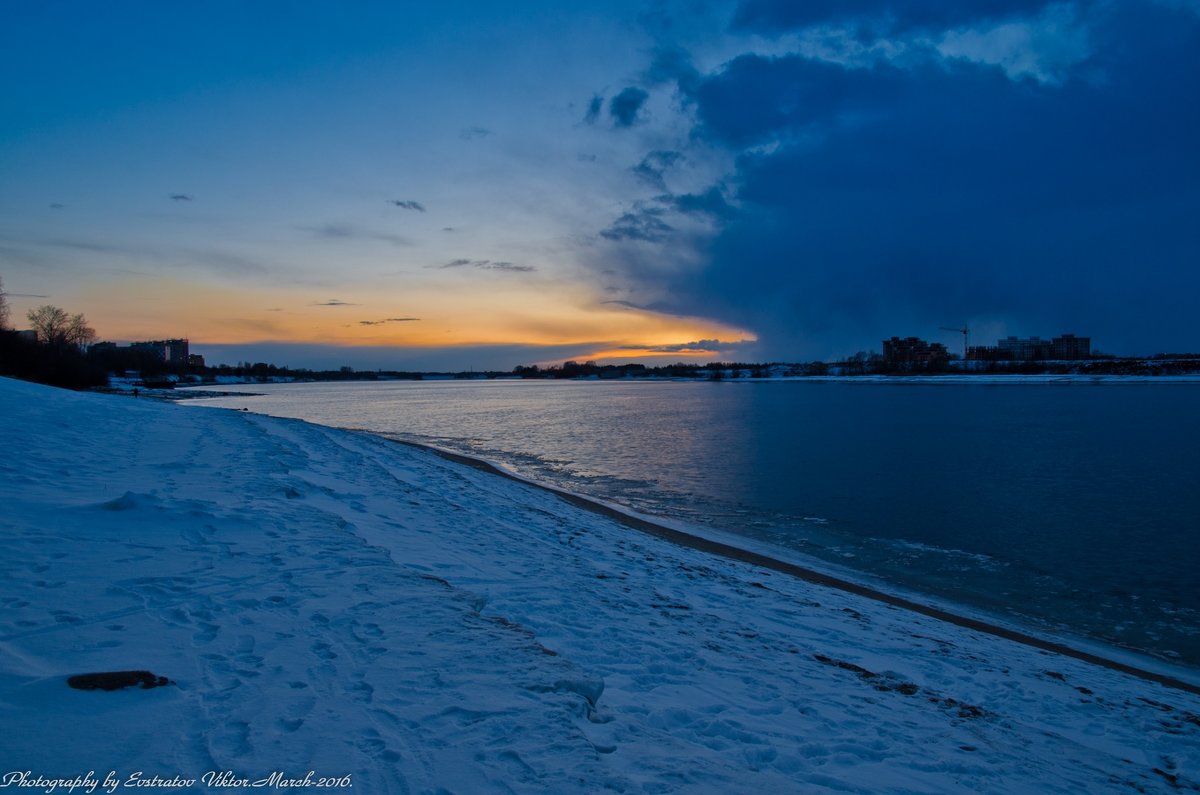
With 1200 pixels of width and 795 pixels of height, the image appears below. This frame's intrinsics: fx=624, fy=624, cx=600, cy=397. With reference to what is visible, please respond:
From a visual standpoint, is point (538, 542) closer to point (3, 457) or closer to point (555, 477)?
point (3, 457)

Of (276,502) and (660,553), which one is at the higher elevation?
(276,502)

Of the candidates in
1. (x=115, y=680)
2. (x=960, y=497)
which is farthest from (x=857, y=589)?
(x=960, y=497)

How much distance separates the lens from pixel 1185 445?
28.5m

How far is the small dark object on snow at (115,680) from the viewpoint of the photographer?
13.1ft

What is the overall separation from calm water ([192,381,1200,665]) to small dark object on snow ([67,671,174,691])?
10.4m

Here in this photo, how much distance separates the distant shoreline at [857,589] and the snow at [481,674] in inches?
21.1

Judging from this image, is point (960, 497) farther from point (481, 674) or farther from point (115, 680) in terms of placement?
point (115, 680)

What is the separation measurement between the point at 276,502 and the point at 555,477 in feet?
38.8

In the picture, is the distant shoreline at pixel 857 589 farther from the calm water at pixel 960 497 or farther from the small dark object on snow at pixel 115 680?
the small dark object on snow at pixel 115 680

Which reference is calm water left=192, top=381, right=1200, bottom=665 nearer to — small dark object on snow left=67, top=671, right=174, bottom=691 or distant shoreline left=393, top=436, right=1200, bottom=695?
distant shoreline left=393, top=436, right=1200, bottom=695

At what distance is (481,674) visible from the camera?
4926 mm

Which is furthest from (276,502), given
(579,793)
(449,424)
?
(449,424)

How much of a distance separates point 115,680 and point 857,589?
948 centimetres

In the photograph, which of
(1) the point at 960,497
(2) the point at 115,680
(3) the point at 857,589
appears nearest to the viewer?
(2) the point at 115,680
